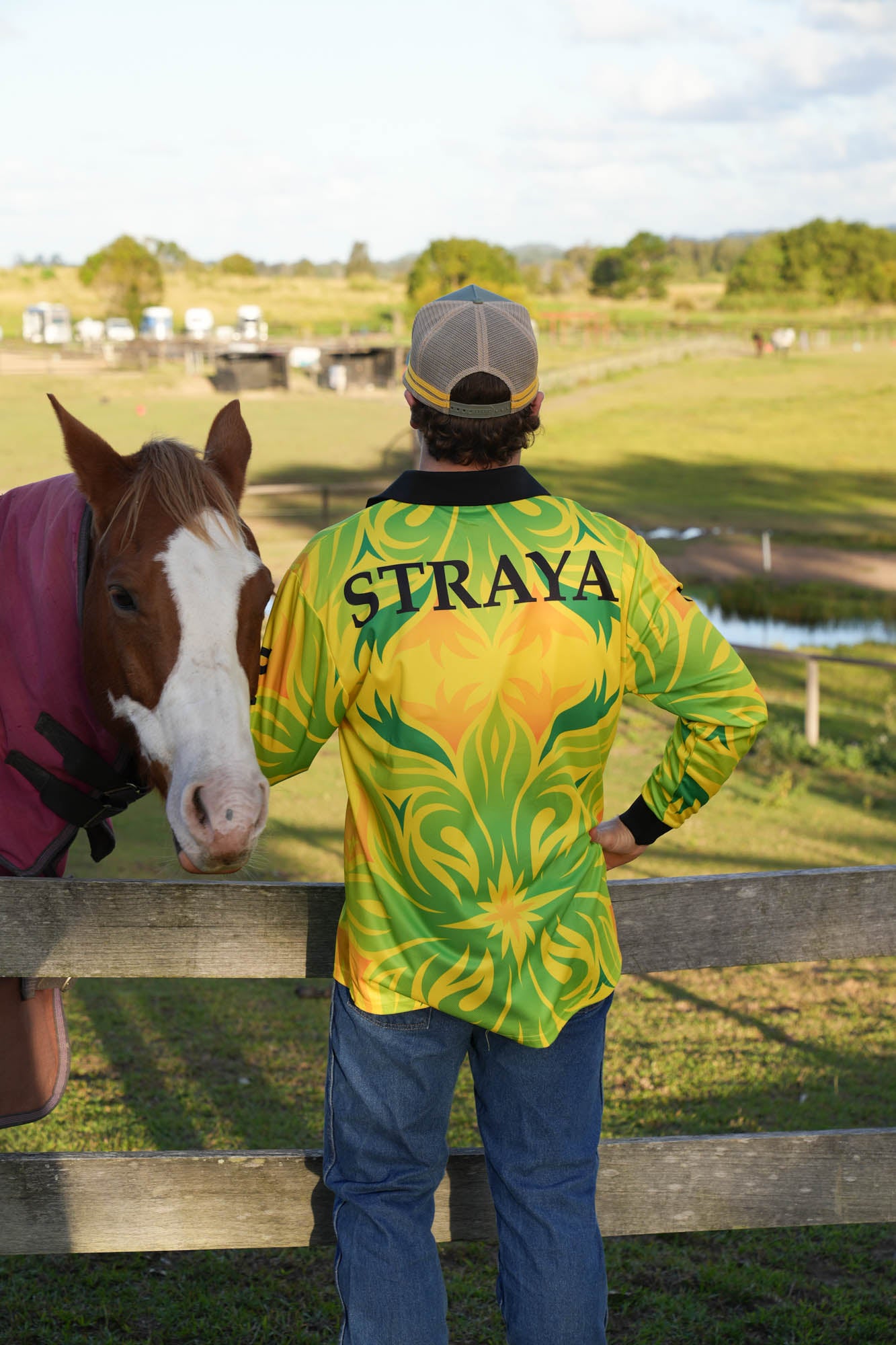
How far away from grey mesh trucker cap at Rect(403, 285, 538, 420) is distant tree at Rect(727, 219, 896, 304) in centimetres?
11239

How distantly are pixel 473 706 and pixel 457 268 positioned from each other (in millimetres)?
66642

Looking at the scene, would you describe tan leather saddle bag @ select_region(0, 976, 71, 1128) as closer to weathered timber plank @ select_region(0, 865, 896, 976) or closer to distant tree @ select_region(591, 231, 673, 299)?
weathered timber plank @ select_region(0, 865, 896, 976)

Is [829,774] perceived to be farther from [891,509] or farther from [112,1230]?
[891,509]

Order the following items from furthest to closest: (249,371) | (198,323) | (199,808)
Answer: (198,323) < (249,371) < (199,808)

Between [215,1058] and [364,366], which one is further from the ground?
[364,366]

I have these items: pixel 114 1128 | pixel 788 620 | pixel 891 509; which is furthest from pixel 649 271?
pixel 114 1128

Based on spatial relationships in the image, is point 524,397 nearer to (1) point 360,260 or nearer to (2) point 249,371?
(2) point 249,371

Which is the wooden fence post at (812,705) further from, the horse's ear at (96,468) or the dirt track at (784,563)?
the horse's ear at (96,468)

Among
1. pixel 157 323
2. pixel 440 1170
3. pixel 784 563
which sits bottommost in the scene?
pixel 784 563

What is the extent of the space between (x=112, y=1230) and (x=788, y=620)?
1727 centimetres

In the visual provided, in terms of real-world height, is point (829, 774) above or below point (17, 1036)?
below

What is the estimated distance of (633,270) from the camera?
365ft

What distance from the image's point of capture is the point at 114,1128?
415 centimetres

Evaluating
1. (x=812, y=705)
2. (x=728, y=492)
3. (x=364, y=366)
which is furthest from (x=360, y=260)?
(x=812, y=705)
